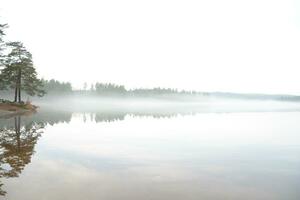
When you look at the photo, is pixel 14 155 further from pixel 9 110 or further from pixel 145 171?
pixel 9 110

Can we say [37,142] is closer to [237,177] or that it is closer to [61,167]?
[61,167]

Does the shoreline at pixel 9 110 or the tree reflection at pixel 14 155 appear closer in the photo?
the tree reflection at pixel 14 155

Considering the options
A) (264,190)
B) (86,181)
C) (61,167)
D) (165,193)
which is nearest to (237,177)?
(264,190)

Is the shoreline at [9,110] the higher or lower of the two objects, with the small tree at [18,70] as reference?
lower

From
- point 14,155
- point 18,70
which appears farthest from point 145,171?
point 18,70

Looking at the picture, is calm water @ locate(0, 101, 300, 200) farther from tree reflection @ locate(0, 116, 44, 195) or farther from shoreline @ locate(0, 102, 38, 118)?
shoreline @ locate(0, 102, 38, 118)

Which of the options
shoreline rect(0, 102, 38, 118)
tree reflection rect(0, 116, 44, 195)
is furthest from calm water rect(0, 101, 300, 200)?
shoreline rect(0, 102, 38, 118)

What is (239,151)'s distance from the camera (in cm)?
1862

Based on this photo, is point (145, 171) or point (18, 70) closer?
point (145, 171)

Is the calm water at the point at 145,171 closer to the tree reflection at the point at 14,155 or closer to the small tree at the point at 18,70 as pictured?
the tree reflection at the point at 14,155

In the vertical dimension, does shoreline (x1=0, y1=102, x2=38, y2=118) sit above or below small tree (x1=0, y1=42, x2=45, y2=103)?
below

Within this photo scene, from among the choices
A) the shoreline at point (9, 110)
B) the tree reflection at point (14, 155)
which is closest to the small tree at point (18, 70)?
the shoreline at point (9, 110)

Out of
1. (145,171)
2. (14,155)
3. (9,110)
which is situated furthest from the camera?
(9,110)

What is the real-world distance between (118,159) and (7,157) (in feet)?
16.1
